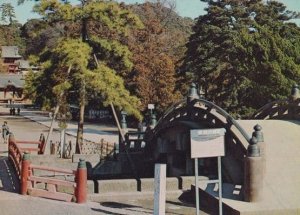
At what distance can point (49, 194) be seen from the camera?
14234mm

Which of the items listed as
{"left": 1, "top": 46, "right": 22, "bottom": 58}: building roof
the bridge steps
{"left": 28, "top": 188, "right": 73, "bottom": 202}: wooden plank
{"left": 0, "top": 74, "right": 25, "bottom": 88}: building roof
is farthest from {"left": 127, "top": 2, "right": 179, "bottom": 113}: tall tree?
{"left": 1, "top": 46, "right": 22, "bottom": 58}: building roof

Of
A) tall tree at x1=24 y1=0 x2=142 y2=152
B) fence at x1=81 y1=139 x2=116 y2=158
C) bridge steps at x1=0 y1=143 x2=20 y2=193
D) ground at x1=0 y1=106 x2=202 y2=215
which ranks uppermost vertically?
tall tree at x1=24 y1=0 x2=142 y2=152

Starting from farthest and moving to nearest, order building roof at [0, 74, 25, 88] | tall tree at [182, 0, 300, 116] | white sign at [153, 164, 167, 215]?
building roof at [0, 74, 25, 88], tall tree at [182, 0, 300, 116], white sign at [153, 164, 167, 215]

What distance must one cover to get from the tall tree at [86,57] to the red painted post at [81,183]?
312 inches

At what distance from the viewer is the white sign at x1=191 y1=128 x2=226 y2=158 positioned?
11039 mm

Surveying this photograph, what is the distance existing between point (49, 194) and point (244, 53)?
2060 centimetres

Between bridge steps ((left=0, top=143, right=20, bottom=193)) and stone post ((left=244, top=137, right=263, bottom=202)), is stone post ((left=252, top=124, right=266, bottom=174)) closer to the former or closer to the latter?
stone post ((left=244, top=137, right=263, bottom=202))

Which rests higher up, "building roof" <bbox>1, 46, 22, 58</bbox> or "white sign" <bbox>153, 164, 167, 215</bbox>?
"building roof" <bbox>1, 46, 22, 58</bbox>

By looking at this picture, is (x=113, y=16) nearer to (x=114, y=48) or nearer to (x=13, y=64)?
(x=114, y=48)

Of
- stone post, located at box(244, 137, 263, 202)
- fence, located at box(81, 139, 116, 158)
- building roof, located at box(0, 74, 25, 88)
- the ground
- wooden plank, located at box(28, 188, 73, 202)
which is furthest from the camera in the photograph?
building roof, located at box(0, 74, 25, 88)

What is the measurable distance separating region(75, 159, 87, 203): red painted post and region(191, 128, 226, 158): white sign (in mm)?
3844

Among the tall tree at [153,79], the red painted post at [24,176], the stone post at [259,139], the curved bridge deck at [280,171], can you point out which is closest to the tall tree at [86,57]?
the curved bridge deck at [280,171]

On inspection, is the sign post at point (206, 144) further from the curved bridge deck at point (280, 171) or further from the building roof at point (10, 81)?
the building roof at point (10, 81)

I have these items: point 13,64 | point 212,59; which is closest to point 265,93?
point 212,59
